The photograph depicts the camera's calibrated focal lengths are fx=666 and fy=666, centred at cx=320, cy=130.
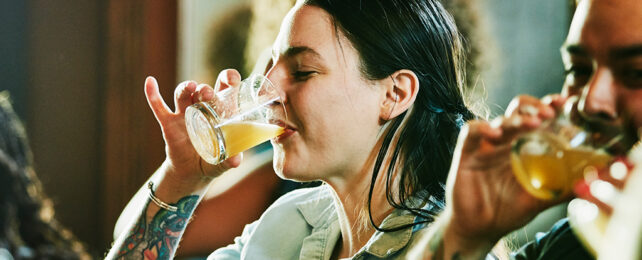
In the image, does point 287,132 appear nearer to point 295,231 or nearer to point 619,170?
point 295,231

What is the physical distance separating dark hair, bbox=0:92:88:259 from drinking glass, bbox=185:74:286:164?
1.58 m

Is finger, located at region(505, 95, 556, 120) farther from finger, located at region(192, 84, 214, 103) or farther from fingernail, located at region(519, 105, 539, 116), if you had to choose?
finger, located at region(192, 84, 214, 103)

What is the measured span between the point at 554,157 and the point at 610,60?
0.26 m

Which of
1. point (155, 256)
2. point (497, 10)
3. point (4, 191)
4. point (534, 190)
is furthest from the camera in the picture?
point (4, 191)

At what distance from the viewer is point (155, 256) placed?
141 centimetres

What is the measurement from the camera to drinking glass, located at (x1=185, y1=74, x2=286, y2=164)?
44.7 inches

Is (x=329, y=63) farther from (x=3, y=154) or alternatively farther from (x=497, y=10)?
(x=3, y=154)

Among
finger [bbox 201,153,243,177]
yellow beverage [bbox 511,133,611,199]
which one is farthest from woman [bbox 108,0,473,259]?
yellow beverage [bbox 511,133,611,199]

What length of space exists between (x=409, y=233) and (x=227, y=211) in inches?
42.4

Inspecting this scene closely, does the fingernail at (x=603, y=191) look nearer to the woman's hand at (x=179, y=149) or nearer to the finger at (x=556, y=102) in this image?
the finger at (x=556, y=102)

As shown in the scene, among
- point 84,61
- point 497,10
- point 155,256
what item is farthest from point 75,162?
point 497,10

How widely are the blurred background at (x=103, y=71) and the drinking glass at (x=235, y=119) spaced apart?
1467mm

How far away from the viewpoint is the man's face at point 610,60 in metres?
0.83

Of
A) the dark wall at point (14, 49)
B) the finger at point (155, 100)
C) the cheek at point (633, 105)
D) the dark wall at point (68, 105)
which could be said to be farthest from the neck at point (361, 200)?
the dark wall at point (14, 49)
